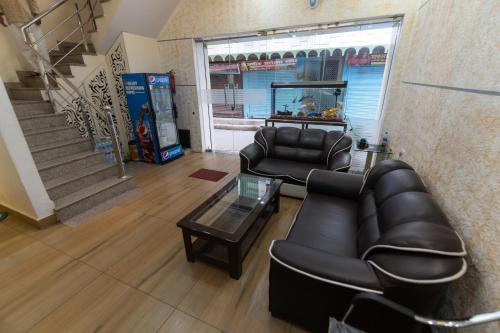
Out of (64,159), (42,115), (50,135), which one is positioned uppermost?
(42,115)

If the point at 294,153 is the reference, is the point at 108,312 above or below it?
below

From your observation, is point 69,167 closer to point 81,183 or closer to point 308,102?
point 81,183

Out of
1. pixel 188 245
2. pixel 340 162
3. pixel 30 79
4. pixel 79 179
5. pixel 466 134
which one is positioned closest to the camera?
pixel 466 134

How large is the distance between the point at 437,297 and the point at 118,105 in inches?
203

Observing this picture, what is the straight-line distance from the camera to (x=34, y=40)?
10.3ft

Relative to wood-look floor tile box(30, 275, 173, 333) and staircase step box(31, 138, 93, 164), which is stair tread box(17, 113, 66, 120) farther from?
wood-look floor tile box(30, 275, 173, 333)

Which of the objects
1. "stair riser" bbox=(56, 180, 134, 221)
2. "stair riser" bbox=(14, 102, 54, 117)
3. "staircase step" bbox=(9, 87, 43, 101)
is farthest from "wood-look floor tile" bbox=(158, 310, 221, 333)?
"staircase step" bbox=(9, 87, 43, 101)

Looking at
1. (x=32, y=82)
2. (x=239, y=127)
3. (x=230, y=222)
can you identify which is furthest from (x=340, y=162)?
(x=32, y=82)

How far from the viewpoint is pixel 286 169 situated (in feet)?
9.50

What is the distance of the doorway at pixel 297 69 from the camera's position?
133 inches

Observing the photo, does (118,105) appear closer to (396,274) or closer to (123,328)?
(123,328)

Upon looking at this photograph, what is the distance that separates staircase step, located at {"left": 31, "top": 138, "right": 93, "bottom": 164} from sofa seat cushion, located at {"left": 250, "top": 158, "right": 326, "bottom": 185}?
2543 mm

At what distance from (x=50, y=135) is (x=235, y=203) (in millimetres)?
2839

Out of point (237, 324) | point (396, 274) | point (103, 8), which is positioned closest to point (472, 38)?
point (396, 274)
